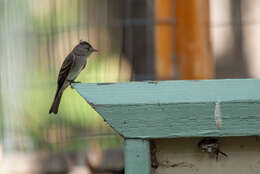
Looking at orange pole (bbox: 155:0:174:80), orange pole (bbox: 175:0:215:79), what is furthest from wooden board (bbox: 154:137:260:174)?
orange pole (bbox: 155:0:174:80)

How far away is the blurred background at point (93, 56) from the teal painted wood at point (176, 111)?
3575 mm

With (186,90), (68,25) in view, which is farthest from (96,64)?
(186,90)

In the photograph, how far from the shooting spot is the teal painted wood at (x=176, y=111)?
226 centimetres

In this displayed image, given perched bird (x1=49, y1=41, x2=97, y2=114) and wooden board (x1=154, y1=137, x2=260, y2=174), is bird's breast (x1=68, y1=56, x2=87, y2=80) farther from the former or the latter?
wooden board (x1=154, y1=137, x2=260, y2=174)

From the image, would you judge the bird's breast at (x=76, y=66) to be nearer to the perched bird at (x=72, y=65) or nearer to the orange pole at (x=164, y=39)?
the perched bird at (x=72, y=65)

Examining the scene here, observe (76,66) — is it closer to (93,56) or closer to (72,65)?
(72,65)

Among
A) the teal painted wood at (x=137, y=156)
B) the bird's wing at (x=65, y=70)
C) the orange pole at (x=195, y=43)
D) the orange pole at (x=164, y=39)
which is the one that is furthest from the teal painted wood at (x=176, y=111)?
the orange pole at (x=164, y=39)

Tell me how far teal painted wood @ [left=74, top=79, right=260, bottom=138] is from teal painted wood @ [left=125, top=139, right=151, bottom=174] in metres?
0.03

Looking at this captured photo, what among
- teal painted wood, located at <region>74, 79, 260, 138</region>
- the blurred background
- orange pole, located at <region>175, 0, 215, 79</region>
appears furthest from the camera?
the blurred background

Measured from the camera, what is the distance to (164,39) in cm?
619

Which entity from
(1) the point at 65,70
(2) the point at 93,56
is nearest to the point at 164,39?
(2) the point at 93,56

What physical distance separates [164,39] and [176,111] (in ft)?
13.0

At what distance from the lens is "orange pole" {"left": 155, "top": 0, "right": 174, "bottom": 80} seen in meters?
6.05

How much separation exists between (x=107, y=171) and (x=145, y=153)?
3753 millimetres
